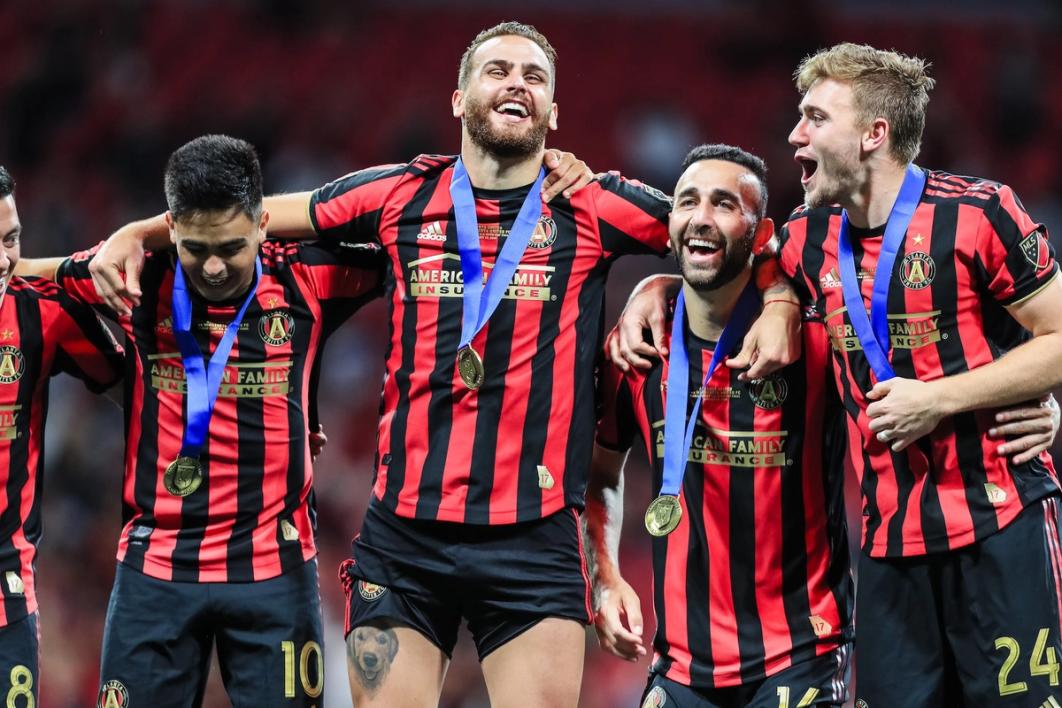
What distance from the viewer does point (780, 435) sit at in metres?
4.19

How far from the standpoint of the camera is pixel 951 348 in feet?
13.0

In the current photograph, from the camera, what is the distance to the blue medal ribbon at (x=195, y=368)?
4.29 m

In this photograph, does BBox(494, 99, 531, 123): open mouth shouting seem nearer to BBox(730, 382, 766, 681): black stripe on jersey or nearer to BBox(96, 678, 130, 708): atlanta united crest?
BBox(730, 382, 766, 681): black stripe on jersey

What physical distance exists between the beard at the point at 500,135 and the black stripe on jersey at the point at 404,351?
0.76 ft

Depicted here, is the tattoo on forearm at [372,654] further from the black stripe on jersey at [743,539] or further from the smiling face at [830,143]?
the smiling face at [830,143]

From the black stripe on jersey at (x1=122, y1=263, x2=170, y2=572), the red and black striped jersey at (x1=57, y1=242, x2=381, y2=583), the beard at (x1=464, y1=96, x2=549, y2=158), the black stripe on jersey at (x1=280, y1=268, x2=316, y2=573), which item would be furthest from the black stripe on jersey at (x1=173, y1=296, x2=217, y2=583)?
the beard at (x1=464, y1=96, x2=549, y2=158)

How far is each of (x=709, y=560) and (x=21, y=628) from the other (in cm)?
226

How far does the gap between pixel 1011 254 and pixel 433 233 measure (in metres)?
1.80

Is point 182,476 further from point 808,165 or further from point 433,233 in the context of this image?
point 808,165

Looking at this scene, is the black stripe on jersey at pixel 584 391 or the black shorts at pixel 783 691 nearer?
the black shorts at pixel 783 691

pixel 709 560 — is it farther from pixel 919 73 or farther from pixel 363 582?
pixel 919 73

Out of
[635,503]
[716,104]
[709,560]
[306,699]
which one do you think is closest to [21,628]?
[306,699]

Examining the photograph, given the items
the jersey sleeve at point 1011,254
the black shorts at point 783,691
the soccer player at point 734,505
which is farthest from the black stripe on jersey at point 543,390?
the jersey sleeve at point 1011,254

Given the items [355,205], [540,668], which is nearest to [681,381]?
[540,668]
